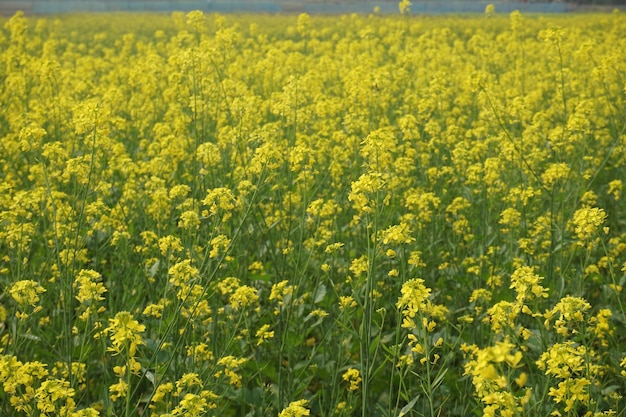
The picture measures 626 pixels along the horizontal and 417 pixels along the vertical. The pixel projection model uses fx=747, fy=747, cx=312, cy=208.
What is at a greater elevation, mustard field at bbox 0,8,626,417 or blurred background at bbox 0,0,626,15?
blurred background at bbox 0,0,626,15

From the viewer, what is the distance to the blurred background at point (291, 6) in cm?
2186

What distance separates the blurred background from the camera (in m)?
21.9

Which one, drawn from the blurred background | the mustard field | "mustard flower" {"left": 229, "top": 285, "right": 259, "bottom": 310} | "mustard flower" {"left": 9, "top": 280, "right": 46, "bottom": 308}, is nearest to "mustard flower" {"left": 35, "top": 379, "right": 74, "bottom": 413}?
the mustard field

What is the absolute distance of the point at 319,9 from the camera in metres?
25.9

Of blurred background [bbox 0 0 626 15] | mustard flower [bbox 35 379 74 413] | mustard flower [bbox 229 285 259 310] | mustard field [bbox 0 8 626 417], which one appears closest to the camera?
mustard flower [bbox 35 379 74 413]

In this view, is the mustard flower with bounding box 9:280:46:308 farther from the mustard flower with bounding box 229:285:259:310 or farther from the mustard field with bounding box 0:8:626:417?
the mustard flower with bounding box 229:285:259:310

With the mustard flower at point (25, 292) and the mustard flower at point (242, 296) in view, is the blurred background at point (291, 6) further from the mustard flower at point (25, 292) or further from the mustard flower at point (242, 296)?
the mustard flower at point (25, 292)

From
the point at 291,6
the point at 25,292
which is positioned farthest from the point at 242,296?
the point at 291,6

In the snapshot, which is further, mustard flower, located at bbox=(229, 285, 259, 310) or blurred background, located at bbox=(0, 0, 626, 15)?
blurred background, located at bbox=(0, 0, 626, 15)

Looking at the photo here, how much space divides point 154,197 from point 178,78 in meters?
1.44

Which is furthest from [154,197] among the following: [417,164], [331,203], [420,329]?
[417,164]

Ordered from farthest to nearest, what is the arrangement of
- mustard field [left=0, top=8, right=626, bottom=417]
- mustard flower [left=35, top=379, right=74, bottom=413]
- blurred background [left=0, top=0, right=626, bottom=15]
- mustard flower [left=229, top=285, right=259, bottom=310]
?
blurred background [left=0, top=0, right=626, bottom=15] < mustard flower [left=229, top=285, right=259, bottom=310] < mustard field [left=0, top=8, right=626, bottom=417] < mustard flower [left=35, top=379, right=74, bottom=413]

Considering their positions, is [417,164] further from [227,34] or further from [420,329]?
[420,329]

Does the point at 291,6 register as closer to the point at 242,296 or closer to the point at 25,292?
the point at 242,296
